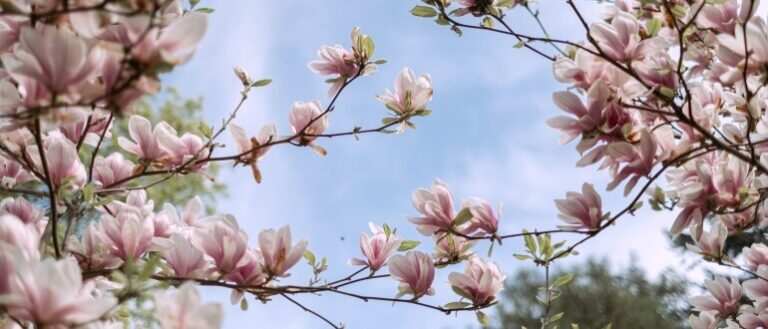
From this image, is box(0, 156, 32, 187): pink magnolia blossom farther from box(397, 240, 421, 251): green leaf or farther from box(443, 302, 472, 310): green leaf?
box(443, 302, 472, 310): green leaf

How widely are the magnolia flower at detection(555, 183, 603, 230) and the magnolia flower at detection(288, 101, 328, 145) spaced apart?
619 mm

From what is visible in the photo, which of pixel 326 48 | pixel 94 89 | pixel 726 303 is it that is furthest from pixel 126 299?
pixel 726 303

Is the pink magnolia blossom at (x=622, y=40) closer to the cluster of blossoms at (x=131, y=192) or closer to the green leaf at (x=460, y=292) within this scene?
the cluster of blossoms at (x=131, y=192)

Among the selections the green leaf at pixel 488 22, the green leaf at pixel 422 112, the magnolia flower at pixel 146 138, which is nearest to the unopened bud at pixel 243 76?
the magnolia flower at pixel 146 138

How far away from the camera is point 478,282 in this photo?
149 cm

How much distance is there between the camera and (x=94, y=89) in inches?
33.9

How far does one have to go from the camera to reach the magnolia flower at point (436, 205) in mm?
1483

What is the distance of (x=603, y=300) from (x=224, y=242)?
1251cm

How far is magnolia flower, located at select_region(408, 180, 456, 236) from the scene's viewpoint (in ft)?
4.87

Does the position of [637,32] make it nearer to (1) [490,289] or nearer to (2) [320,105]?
(1) [490,289]

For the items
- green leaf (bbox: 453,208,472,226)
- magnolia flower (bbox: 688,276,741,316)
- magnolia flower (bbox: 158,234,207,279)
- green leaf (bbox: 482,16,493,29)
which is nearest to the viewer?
magnolia flower (bbox: 158,234,207,279)

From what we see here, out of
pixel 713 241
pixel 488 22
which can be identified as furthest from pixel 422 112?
pixel 713 241

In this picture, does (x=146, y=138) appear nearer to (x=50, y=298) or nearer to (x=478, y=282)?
(x=50, y=298)

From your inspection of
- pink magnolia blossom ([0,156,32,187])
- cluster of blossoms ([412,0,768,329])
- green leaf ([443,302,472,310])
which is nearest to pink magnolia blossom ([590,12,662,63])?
cluster of blossoms ([412,0,768,329])
